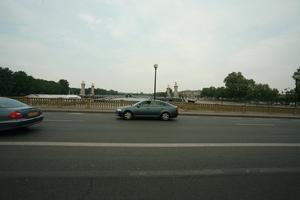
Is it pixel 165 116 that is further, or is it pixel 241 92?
pixel 241 92

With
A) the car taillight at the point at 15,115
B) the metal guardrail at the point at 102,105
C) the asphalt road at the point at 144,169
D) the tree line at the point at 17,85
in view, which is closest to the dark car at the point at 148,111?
the asphalt road at the point at 144,169

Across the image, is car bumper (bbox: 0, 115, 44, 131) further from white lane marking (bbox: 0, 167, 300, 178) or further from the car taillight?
white lane marking (bbox: 0, 167, 300, 178)

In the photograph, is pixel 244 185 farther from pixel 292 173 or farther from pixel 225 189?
pixel 292 173

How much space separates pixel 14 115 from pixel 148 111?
797cm

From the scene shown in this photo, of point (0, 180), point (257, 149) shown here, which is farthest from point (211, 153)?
point (0, 180)

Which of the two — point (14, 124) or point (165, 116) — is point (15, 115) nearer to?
point (14, 124)

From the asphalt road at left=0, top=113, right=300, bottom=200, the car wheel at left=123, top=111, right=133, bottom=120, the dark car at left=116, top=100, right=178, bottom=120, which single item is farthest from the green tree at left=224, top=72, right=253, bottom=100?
the asphalt road at left=0, top=113, right=300, bottom=200

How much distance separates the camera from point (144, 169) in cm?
432

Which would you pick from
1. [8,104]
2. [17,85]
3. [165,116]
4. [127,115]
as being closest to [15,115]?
[8,104]

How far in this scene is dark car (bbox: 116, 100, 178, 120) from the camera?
1331cm

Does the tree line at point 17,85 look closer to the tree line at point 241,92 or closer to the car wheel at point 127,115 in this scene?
the car wheel at point 127,115

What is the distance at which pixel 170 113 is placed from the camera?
44.7 feet

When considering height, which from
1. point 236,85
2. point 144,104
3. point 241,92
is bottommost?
point 144,104

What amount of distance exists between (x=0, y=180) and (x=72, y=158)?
152 centimetres
